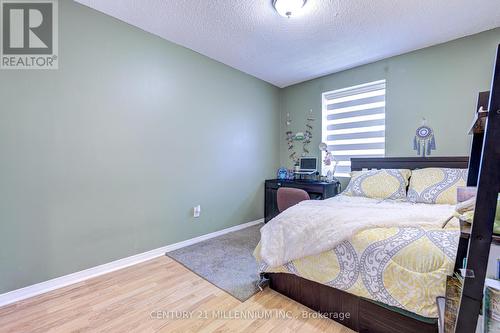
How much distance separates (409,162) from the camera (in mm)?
2729

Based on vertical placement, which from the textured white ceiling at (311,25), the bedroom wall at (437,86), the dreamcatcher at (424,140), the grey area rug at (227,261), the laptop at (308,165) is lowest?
the grey area rug at (227,261)

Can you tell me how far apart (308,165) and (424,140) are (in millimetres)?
1496

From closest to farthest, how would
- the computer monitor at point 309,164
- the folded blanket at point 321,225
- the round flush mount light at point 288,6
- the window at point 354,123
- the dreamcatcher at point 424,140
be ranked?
the folded blanket at point 321,225 < the round flush mount light at point 288,6 < the dreamcatcher at point 424,140 < the window at point 354,123 < the computer monitor at point 309,164

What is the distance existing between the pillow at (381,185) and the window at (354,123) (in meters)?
0.61

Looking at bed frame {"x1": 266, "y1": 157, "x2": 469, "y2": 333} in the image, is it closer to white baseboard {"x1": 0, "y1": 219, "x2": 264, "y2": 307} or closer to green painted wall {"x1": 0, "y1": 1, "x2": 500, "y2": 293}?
white baseboard {"x1": 0, "y1": 219, "x2": 264, "y2": 307}

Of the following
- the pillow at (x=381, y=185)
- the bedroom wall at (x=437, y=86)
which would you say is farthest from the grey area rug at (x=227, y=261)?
the bedroom wall at (x=437, y=86)

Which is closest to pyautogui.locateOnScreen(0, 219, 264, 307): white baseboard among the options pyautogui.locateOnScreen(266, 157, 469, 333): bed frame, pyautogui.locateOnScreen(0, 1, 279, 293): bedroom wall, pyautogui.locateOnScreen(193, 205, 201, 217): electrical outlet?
pyautogui.locateOnScreen(0, 1, 279, 293): bedroom wall

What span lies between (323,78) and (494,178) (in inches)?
130

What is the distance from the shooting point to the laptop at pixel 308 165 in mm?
3523

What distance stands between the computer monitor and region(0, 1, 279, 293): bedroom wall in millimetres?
1190

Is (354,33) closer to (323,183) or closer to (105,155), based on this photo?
(323,183)

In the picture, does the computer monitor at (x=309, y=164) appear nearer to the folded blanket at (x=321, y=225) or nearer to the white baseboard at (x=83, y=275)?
the folded blanket at (x=321, y=225)

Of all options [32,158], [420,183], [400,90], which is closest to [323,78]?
[400,90]

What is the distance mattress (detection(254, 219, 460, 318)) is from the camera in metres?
1.09
